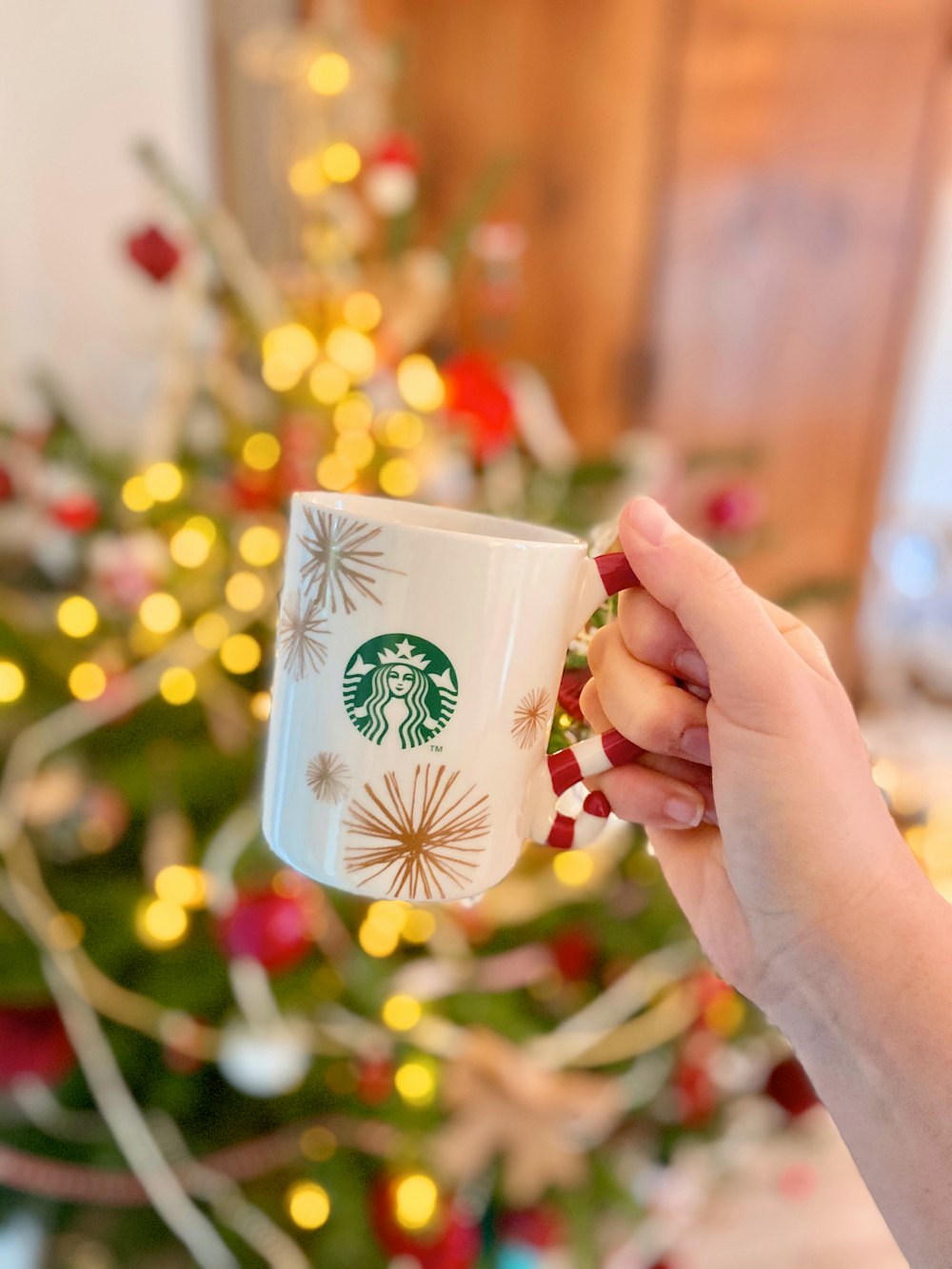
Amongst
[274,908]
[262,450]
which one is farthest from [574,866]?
[262,450]

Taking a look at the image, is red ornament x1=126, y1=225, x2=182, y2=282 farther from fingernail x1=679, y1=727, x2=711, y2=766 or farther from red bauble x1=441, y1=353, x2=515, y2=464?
fingernail x1=679, y1=727, x2=711, y2=766

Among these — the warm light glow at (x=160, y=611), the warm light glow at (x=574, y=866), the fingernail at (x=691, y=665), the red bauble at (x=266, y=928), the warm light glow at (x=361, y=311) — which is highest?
the warm light glow at (x=361, y=311)

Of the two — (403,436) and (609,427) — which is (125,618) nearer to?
(403,436)

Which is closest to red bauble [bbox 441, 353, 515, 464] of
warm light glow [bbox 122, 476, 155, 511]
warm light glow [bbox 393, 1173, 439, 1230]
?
warm light glow [bbox 122, 476, 155, 511]

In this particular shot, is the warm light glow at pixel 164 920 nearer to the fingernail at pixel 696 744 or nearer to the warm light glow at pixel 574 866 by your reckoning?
the warm light glow at pixel 574 866

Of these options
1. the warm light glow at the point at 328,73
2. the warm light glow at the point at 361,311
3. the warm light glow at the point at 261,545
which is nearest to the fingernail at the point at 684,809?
the warm light glow at the point at 261,545

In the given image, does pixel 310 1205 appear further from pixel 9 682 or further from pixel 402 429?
pixel 402 429

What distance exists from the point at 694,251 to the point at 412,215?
30.8 inches

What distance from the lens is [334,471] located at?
94cm

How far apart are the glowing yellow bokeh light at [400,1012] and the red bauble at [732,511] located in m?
0.64

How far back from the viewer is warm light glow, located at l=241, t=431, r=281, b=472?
950mm

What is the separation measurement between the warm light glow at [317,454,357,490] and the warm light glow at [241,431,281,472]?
2.1 inches

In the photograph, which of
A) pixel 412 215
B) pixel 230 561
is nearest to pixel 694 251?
pixel 412 215

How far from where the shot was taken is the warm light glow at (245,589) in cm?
91
